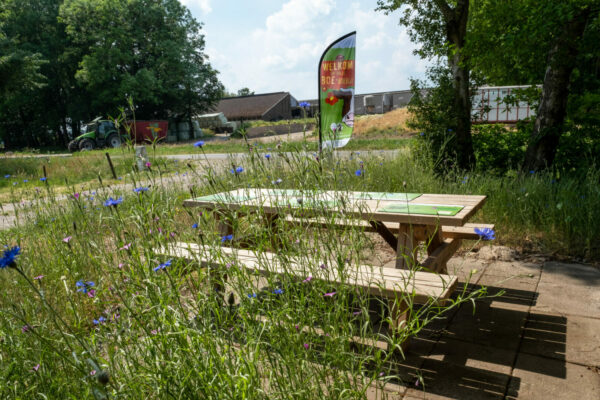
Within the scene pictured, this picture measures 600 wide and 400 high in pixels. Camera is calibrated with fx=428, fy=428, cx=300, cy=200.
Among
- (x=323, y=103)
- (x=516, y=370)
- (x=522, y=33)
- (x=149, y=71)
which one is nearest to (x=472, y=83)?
(x=522, y=33)

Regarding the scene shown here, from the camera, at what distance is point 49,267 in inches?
123

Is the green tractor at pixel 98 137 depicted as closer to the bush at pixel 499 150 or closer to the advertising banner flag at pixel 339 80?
the advertising banner flag at pixel 339 80

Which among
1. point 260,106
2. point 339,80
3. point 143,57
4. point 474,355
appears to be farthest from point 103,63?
point 474,355

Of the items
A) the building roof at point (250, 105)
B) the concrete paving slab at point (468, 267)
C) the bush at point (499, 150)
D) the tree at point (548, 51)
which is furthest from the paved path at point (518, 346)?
the building roof at point (250, 105)

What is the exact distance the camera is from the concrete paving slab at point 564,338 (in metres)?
2.29

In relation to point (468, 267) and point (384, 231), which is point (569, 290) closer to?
point (468, 267)

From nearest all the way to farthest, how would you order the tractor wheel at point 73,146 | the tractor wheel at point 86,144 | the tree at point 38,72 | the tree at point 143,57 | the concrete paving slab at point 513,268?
the concrete paving slab at point 513,268 → the tractor wheel at point 86,144 → the tractor wheel at point 73,146 → the tree at point 143,57 → the tree at point 38,72

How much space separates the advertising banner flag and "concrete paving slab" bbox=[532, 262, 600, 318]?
135 inches

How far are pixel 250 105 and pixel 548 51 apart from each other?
160 ft

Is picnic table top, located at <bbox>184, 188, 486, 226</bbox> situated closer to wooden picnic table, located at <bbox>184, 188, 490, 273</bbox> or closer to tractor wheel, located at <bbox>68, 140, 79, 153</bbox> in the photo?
wooden picnic table, located at <bbox>184, 188, 490, 273</bbox>

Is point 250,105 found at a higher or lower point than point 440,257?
higher

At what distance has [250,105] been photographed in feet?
172

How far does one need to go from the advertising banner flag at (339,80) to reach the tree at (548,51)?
1.79m

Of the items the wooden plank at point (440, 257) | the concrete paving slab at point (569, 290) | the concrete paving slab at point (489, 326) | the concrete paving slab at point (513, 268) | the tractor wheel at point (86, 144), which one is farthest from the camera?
the tractor wheel at point (86, 144)
